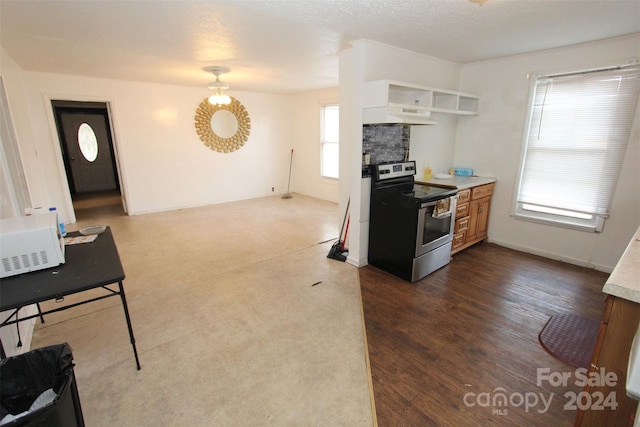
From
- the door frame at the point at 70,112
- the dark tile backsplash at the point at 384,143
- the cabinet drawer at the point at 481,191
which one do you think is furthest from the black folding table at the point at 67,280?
the door frame at the point at 70,112

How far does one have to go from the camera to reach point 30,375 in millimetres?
1333

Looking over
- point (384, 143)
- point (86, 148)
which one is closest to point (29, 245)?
point (384, 143)

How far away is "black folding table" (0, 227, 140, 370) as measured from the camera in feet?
4.80

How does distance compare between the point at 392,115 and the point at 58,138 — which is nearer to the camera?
the point at 392,115

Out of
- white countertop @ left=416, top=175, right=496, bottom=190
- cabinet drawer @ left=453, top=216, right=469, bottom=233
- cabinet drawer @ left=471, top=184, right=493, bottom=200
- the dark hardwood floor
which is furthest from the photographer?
cabinet drawer @ left=471, top=184, right=493, bottom=200

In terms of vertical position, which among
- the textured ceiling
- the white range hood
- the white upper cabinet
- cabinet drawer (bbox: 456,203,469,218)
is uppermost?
the textured ceiling

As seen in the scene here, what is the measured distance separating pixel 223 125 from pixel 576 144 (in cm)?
584

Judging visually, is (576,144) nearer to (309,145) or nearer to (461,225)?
(461,225)

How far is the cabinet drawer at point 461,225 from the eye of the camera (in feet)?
11.7

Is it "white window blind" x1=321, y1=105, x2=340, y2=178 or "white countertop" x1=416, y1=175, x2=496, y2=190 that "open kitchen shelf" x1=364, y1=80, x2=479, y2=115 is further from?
"white window blind" x1=321, y1=105, x2=340, y2=178

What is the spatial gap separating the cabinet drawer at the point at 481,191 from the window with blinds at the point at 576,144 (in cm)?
32

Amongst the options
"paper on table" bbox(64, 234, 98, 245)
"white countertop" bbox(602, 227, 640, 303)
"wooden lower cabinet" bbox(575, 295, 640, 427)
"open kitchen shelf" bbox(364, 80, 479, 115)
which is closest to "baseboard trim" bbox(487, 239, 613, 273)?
"open kitchen shelf" bbox(364, 80, 479, 115)

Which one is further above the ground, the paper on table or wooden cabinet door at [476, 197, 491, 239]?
the paper on table

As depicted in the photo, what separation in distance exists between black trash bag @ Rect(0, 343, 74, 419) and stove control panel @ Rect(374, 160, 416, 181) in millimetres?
2805
